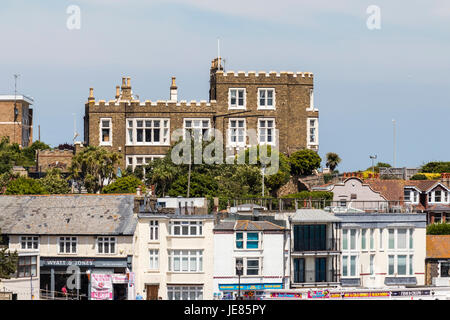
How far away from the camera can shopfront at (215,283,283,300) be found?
5750cm

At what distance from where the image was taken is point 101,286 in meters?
57.2

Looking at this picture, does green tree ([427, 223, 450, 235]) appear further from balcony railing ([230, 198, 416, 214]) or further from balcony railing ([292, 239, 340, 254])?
balcony railing ([292, 239, 340, 254])

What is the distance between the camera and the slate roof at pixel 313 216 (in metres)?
61.9

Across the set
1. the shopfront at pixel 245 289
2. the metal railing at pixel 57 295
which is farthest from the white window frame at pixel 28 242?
the shopfront at pixel 245 289

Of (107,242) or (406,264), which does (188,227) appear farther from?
(406,264)

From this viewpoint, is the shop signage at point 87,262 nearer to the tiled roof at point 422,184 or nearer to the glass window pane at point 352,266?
the glass window pane at point 352,266

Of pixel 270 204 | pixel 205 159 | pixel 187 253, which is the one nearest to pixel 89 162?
pixel 205 159

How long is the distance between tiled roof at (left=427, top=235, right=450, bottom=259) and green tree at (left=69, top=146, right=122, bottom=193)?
27.2 metres

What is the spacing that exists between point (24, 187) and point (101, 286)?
18603mm

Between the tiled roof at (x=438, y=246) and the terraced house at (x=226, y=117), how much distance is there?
24.6 m

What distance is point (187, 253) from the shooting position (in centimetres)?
5916

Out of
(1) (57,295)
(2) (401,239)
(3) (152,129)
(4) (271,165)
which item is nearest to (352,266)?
(2) (401,239)
